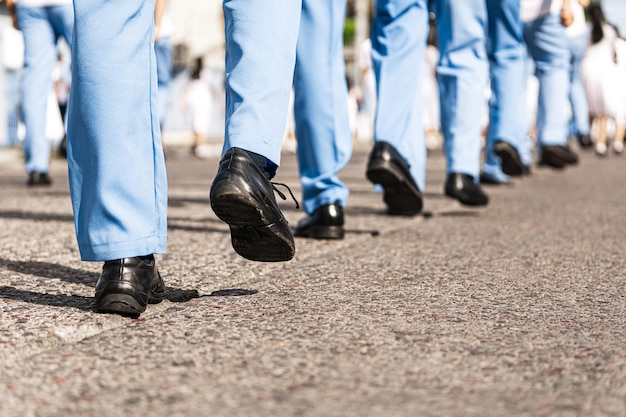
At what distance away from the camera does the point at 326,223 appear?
3754 millimetres

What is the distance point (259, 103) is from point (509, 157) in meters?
3.39

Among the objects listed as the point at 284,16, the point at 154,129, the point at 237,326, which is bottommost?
the point at 237,326

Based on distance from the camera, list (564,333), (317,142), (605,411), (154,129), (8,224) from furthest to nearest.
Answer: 1. (8,224)
2. (317,142)
3. (154,129)
4. (564,333)
5. (605,411)

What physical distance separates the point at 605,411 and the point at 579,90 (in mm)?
10785

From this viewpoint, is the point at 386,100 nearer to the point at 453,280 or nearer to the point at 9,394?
the point at 453,280

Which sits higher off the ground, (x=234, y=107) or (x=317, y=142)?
(x=234, y=107)

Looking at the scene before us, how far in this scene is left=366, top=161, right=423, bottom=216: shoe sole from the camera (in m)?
4.10

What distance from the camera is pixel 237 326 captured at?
2.16 m

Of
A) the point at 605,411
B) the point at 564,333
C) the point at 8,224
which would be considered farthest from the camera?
the point at 8,224

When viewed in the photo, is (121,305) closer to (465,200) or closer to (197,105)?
(465,200)

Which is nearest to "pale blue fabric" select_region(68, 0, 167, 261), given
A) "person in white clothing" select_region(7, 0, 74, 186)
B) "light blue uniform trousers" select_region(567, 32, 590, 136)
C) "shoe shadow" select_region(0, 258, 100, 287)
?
"shoe shadow" select_region(0, 258, 100, 287)

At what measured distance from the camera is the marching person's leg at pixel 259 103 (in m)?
2.35

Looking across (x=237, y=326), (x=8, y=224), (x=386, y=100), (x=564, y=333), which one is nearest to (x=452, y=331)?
(x=564, y=333)

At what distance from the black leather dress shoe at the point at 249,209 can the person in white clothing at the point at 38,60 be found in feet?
13.4
